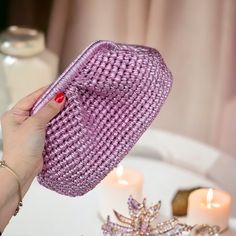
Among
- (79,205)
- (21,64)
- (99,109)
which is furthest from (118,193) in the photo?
(21,64)

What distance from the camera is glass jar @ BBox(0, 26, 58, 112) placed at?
39.4 inches

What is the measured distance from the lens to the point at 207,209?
2.37 ft

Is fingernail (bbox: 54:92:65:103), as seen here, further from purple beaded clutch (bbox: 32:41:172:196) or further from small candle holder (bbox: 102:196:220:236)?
small candle holder (bbox: 102:196:220:236)

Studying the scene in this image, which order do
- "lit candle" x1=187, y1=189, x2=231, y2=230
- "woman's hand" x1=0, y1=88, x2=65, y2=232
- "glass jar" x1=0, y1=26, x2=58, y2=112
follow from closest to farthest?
"woman's hand" x1=0, y1=88, x2=65, y2=232 < "lit candle" x1=187, y1=189, x2=231, y2=230 < "glass jar" x1=0, y1=26, x2=58, y2=112

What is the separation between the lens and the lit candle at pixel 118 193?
29.3 inches

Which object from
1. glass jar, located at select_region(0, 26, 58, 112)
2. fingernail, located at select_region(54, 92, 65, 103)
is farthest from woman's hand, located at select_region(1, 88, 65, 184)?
glass jar, located at select_region(0, 26, 58, 112)

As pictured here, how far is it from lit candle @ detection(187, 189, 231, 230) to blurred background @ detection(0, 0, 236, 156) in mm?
385

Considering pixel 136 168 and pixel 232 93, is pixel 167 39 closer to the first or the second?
pixel 232 93

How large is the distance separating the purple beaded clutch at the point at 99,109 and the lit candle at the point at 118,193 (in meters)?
0.14

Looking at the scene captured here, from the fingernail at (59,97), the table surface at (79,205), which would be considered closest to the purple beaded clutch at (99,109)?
the fingernail at (59,97)

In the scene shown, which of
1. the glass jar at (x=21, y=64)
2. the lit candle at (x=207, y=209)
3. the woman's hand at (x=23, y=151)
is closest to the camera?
the woman's hand at (x=23, y=151)

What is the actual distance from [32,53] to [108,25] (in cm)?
17

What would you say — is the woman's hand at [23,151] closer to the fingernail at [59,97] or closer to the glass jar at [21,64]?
the fingernail at [59,97]

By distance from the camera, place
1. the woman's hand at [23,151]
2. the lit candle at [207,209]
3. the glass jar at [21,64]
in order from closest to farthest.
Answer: the woman's hand at [23,151] → the lit candle at [207,209] → the glass jar at [21,64]
